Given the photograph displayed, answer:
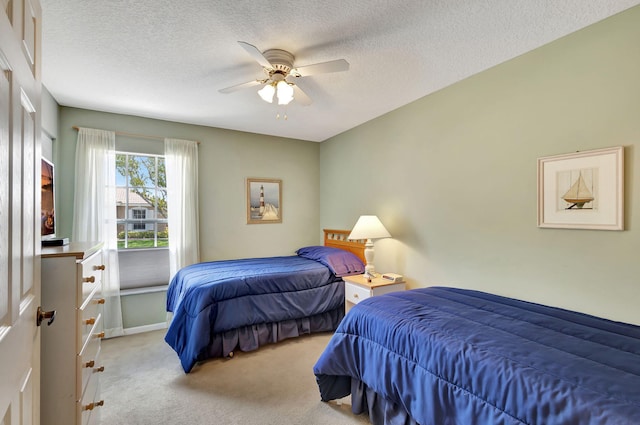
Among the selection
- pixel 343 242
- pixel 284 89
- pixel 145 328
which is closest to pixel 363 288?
pixel 343 242

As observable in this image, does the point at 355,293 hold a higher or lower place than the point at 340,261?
lower

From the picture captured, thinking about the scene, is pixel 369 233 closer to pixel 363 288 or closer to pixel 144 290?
pixel 363 288

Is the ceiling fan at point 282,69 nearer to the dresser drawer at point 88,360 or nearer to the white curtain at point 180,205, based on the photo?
the white curtain at point 180,205

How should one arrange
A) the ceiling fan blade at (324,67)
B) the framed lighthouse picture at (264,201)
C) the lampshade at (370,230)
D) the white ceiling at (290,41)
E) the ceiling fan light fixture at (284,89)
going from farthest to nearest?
the framed lighthouse picture at (264,201) < the lampshade at (370,230) < the ceiling fan light fixture at (284,89) < the ceiling fan blade at (324,67) < the white ceiling at (290,41)

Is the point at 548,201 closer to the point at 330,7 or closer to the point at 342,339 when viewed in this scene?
the point at 342,339

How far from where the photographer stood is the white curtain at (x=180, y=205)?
145 inches

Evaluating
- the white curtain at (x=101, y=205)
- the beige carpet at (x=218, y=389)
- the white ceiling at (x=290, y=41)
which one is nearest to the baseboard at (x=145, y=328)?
the white curtain at (x=101, y=205)

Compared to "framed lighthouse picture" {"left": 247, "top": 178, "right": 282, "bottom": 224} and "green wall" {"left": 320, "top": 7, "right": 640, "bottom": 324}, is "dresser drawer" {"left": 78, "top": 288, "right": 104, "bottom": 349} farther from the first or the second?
"green wall" {"left": 320, "top": 7, "right": 640, "bottom": 324}

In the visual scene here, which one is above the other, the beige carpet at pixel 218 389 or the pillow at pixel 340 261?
the pillow at pixel 340 261

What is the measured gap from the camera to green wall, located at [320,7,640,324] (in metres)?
1.78

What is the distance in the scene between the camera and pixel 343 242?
423 centimetres

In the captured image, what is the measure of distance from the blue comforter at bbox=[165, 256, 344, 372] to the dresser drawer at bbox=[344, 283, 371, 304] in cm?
16

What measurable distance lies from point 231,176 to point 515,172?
3.37 m

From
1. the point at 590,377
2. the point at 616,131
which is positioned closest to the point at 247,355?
the point at 590,377
